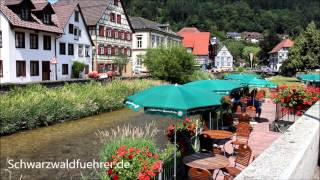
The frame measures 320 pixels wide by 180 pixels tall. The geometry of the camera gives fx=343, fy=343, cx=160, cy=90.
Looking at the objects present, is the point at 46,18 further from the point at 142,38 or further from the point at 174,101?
the point at 174,101

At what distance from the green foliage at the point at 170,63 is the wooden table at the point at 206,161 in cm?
3352

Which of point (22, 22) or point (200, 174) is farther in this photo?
point (22, 22)

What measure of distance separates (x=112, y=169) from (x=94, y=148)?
8519 mm

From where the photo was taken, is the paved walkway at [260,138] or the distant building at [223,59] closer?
the paved walkway at [260,138]

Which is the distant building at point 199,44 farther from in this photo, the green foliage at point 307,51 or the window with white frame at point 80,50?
the window with white frame at point 80,50

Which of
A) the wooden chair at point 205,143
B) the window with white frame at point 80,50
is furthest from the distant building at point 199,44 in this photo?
the wooden chair at point 205,143

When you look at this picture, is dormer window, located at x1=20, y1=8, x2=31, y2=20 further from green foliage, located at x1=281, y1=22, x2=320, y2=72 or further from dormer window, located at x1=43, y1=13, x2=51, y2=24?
green foliage, located at x1=281, y1=22, x2=320, y2=72

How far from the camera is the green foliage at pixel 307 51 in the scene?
2024 inches

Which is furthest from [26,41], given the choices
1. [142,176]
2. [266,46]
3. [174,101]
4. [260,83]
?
[266,46]

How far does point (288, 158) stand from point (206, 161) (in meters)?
3.75

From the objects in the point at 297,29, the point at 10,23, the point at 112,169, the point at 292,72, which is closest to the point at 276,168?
the point at 112,169

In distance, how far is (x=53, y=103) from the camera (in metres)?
20.8

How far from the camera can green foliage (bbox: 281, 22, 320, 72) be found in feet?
169

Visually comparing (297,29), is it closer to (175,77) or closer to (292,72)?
(292,72)
